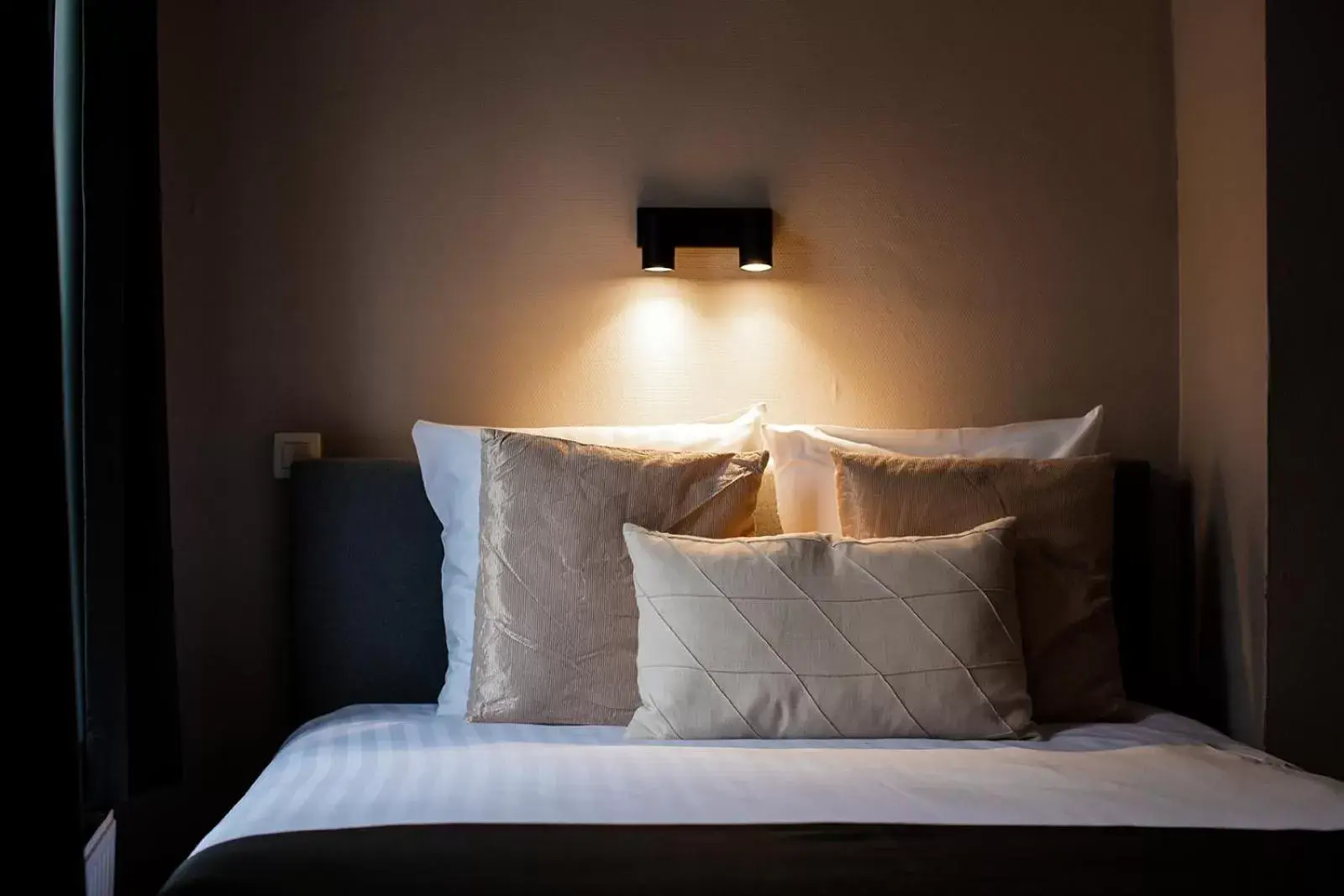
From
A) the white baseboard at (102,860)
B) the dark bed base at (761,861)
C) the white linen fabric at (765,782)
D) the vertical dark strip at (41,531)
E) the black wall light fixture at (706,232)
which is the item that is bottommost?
the white baseboard at (102,860)

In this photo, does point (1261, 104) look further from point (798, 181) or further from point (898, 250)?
point (798, 181)

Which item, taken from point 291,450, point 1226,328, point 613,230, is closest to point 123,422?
point 291,450

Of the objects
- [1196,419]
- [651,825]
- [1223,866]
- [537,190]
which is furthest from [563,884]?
[1196,419]

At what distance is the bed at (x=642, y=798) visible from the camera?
4.56 ft

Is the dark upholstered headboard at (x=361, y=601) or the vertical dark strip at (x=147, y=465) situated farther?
the dark upholstered headboard at (x=361, y=601)

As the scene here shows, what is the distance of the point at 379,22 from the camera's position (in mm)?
2715

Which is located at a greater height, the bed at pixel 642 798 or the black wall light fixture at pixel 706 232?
the black wall light fixture at pixel 706 232

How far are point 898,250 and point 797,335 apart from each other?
0.32 metres

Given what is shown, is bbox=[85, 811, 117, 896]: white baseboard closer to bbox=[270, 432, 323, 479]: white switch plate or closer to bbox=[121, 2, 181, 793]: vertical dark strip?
bbox=[121, 2, 181, 793]: vertical dark strip

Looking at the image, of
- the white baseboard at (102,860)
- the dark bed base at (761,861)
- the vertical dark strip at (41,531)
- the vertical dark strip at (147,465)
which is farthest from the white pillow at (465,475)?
the vertical dark strip at (41,531)

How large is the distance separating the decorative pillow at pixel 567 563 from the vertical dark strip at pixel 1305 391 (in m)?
1.16

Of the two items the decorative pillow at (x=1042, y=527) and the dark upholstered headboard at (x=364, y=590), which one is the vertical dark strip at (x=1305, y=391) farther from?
the dark upholstered headboard at (x=364, y=590)

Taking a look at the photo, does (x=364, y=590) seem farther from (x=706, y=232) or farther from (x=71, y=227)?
(x=706, y=232)

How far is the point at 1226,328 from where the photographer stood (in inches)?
104
